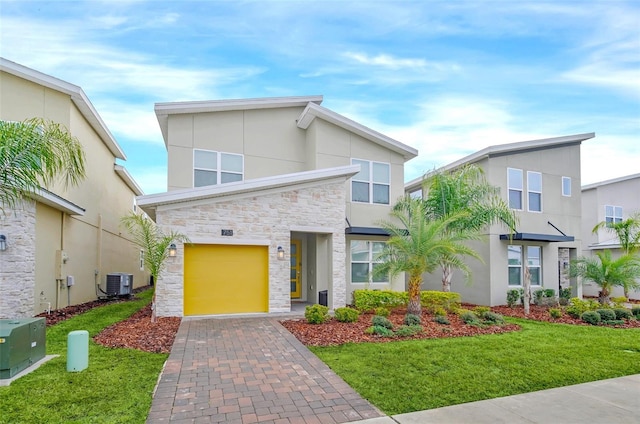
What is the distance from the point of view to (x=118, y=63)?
11.3 metres

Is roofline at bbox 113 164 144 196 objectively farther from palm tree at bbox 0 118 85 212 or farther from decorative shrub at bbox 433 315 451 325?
decorative shrub at bbox 433 315 451 325

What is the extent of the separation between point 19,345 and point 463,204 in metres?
12.9

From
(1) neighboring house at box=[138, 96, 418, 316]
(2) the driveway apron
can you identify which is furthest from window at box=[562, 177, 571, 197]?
(2) the driveway apron

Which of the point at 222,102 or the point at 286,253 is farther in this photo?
the point at 222,102

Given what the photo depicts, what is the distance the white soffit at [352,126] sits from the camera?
13852 mm

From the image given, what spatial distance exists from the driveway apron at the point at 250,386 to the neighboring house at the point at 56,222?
578 cm

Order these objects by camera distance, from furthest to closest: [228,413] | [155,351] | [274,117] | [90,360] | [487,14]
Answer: [274,117], [487,14], [155,351], [90,360], [228,413]

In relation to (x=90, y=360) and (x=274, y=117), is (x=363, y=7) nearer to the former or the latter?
(x=274, y=117)

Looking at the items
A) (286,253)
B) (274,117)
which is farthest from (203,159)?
(286,253)

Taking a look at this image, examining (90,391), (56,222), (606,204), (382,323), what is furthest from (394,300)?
(606,204)

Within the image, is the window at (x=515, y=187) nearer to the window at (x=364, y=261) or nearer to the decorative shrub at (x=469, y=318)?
the window at (x=364, y=261)

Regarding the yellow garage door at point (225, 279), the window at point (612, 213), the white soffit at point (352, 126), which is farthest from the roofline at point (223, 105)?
the window at point (612, 213)

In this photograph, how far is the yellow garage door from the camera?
1098cm

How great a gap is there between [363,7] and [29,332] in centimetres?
980
